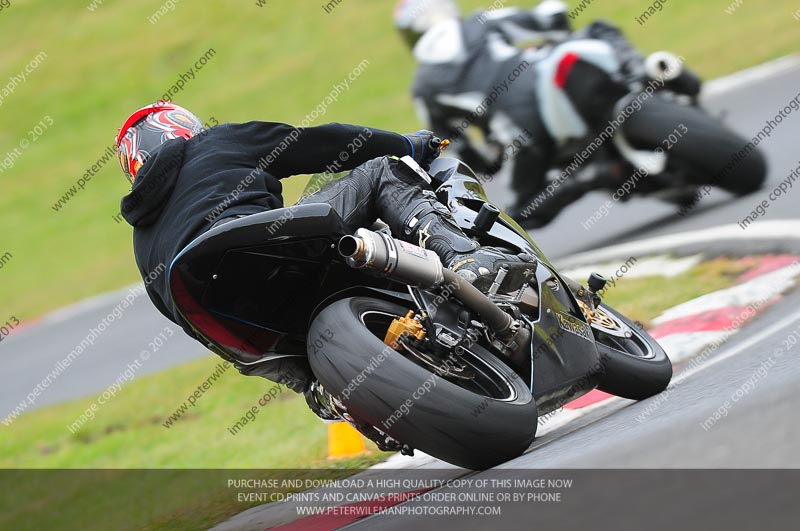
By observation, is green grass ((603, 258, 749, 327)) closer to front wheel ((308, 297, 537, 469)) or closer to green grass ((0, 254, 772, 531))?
green grass ((0, 254, 772, 531))

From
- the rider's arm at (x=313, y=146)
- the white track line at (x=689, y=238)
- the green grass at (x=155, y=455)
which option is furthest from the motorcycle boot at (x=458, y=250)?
the white track line at (x=689, y=238)

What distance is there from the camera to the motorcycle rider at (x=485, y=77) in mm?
8484

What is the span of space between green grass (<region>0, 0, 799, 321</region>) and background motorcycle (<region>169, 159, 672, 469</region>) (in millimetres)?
9973

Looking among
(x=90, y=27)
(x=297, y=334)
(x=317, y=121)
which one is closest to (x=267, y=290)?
(x=297, y=334)

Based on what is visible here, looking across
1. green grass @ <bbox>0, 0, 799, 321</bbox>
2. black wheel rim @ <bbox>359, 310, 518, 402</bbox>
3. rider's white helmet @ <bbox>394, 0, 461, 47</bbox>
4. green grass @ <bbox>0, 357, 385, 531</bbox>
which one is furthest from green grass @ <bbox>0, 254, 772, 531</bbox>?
green grass @ <bbox>0, 0, 799, 321</bbox>

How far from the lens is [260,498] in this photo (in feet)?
15.7

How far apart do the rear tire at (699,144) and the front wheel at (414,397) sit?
4617mm

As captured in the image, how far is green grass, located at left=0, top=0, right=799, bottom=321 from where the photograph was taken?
15.6 m

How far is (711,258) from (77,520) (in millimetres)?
3985

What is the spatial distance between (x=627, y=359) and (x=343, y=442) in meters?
1.58

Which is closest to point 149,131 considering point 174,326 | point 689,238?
point 689,238

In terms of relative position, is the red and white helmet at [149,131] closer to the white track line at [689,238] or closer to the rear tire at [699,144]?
the white track line at [689,238]

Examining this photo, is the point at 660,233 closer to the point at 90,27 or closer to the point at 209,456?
the point at 209,456

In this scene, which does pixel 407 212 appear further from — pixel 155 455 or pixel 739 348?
pixel 155 455
